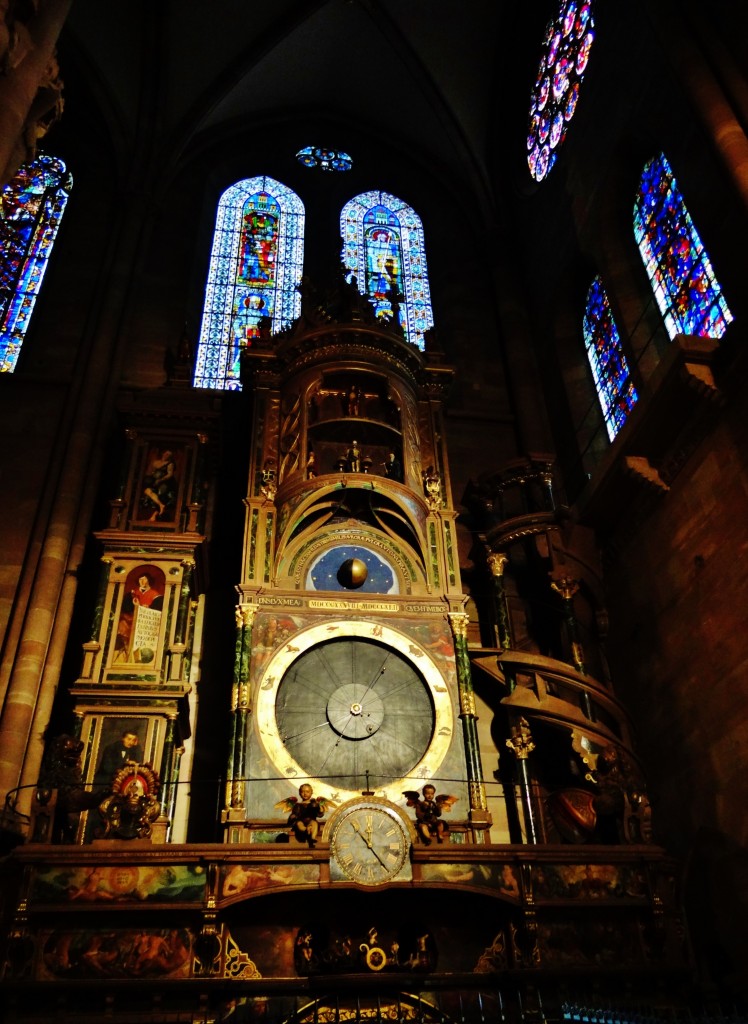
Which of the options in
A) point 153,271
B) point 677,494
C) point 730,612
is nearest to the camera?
point 730,612

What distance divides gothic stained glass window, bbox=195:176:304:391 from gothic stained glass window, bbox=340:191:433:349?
977 mm

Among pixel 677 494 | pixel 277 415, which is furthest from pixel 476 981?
pixel 277 415

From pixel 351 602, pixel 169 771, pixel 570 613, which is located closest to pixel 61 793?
pixel 169 771

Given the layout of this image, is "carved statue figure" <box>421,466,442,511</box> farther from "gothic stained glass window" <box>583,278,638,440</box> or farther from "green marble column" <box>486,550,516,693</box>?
"gothic stained glass window" <box>583,278,638,440</box>

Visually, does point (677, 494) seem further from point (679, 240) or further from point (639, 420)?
point (679, 240)

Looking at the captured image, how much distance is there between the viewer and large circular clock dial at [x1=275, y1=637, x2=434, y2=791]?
8.34 meters

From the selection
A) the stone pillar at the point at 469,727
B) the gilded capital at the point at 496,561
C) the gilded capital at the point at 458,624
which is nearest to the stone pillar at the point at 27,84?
the gilded capital at the point at 458,624

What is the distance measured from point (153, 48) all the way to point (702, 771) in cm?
1418

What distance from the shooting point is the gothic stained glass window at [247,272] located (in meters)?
13.9

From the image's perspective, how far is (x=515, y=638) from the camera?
1098cm

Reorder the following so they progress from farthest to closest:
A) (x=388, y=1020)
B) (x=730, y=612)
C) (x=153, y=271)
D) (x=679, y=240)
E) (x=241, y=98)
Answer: (x=241, y=98) → (x=153, y=271) → (x=679, y=240) → (x=730, y=612) → (x=388, y=1020)

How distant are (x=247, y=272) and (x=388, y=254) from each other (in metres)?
2.66

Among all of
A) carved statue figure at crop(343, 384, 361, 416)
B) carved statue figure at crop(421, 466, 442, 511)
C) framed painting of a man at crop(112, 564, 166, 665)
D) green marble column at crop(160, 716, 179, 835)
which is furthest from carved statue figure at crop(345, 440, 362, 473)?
green marble column at crop(160, 716, 179, 835)

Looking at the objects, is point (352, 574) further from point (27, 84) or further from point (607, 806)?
point (27, 84)
